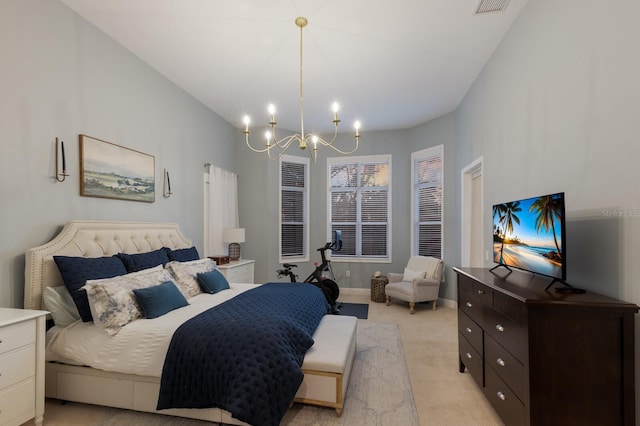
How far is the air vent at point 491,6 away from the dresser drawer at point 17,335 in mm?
3966

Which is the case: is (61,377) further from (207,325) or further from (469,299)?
(469,299)

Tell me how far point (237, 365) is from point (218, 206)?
138 inches

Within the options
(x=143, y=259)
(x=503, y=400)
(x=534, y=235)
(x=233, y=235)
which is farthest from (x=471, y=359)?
(x=233, y=235)

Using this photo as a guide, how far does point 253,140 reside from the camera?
18.8 ft

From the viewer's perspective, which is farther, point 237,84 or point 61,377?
point 237,84

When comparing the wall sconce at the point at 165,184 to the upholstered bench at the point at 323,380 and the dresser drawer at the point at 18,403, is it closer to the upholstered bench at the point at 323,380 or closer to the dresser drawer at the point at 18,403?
the dresser drawer at the point at 18,403

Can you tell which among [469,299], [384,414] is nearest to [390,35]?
[469,299]

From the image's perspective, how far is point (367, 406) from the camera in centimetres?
231

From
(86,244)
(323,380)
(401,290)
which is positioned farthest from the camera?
Answer: (401,290)

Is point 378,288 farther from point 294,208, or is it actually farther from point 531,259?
point 531,259

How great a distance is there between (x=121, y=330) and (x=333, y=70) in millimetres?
3281

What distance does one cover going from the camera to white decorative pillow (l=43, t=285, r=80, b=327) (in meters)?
2.30

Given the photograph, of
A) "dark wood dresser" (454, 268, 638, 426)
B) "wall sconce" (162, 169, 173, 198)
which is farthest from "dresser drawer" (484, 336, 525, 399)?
"wall sconce" (162, 169, 173, 198)

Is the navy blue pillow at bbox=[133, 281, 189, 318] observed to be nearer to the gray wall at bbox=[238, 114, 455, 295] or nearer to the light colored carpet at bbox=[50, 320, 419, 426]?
the light colored carpet at bbox=[50, 320, 419, 426]
